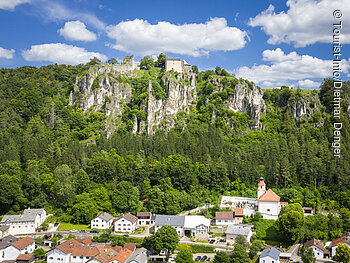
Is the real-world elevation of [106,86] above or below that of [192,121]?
above

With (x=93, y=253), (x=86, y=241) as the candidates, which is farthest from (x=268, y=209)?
(x=86, y=241)

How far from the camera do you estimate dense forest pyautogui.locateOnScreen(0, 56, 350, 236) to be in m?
64.2

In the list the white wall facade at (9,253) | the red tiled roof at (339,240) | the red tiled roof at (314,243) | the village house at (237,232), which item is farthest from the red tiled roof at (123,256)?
the red tiled roof at (339,240)

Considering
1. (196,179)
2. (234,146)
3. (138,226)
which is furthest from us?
(234,146)

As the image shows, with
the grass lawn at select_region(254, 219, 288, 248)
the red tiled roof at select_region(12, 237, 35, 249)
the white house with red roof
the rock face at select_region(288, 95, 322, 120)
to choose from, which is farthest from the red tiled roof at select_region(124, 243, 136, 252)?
the rock face at select_region(288, 95, 322, 120)

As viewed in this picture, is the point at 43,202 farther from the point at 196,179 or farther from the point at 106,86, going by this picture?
the point at 106,86

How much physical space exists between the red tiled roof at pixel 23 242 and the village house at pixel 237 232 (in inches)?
1243

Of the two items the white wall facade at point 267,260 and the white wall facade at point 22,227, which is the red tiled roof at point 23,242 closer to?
the white wall facade at point 22,227

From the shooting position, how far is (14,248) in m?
48.4

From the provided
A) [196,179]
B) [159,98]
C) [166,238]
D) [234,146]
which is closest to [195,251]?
[166,238]

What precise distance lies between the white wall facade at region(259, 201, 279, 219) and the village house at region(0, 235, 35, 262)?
40591 mm

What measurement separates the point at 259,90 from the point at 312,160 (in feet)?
140

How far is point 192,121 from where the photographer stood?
98500 millimetres

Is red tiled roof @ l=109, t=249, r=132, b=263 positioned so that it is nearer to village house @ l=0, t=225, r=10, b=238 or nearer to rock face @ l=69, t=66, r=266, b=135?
village house @ l=0, t=225, r=10, b=238
